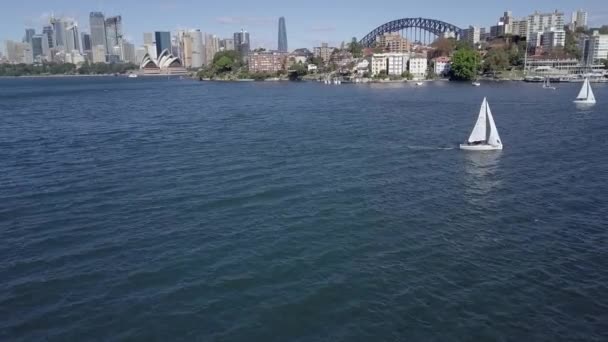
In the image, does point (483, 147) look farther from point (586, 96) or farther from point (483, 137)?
point (586, 96)

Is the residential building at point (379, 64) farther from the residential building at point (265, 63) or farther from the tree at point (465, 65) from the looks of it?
the residential building at point (265, 63)

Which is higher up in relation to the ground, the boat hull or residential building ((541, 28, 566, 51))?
residential building ((541, 28, 566, 51))

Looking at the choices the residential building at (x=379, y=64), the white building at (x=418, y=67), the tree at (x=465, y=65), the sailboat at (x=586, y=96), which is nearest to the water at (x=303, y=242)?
the sailboat at (x=586, y=96)

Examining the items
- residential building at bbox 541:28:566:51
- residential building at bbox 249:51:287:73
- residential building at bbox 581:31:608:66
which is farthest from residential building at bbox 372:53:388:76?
residential building at bbox 541:28:566:51

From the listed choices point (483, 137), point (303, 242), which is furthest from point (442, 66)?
point (303, 242)

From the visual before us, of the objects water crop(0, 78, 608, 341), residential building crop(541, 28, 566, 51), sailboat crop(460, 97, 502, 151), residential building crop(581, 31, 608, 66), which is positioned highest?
residential building crop(541, 28, 566, 51)

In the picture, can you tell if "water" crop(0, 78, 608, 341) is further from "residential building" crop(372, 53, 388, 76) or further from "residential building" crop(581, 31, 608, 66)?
"residential building" crop(581, 31, 608, 66)

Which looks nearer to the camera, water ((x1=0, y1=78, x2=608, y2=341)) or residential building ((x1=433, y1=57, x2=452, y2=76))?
water ((x1=0, y1=78, x2=608, y2=341))

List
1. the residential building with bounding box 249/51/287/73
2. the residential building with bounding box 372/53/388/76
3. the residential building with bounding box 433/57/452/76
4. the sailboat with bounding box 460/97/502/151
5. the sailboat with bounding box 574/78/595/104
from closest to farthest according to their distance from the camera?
the sailboat with bounding box 460/97/502/151 → the sailboat with bounding box 574/78/595/104 → the residential building with bounding box 372/53/388/76 → the residential building with bounding box 433/57/452/76 → the residential building with bounding box 249/51/287/73
